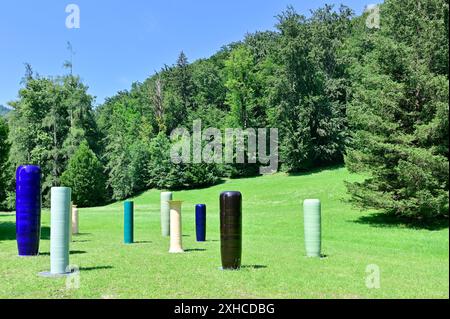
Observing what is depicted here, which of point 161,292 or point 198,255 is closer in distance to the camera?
point 161,292

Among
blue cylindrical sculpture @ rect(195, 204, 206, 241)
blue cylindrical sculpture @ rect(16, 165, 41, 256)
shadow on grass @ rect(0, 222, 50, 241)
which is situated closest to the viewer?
blue cylindrical sculpture @ rect(16, 165, 41, 256)

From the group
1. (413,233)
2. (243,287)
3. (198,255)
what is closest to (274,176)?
(413,233)

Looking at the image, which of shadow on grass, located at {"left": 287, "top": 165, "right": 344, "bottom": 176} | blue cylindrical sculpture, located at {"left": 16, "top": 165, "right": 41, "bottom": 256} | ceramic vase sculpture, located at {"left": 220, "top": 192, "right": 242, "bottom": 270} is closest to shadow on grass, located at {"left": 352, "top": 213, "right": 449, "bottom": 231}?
ceramic vase sculpture, located at {"left": 220, "top": 192, "right": 242, "bottom": 270}

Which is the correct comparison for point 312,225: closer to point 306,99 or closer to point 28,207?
point 28,207

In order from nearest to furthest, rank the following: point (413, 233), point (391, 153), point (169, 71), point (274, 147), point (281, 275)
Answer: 1. point (281, 275)
2. point (413, 233)
3. point (391, 153)
4. point (274, 147)
5. point (169, 71)

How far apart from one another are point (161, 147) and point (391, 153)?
4057 cm

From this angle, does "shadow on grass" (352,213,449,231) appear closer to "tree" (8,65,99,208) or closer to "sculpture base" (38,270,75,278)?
"sculpture base" (38,270,75,278)

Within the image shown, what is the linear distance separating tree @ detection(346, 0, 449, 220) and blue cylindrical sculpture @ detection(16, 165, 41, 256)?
565 inches

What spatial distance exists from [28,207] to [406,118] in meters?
16.6

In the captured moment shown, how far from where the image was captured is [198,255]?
1227 cm

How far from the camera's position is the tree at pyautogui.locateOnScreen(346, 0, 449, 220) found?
18750 mm

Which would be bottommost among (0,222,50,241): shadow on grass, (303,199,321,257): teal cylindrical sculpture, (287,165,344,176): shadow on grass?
(0,222,50,241): shadow on grass

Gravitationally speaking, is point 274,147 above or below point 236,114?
below

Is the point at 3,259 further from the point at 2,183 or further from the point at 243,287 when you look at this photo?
the point at 2,183
